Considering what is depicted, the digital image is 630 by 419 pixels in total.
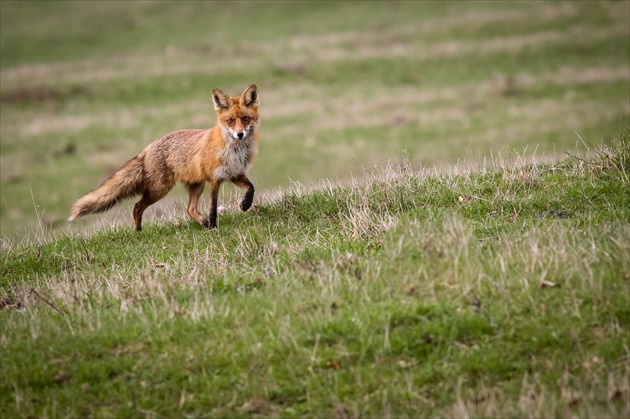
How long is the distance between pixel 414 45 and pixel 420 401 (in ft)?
116

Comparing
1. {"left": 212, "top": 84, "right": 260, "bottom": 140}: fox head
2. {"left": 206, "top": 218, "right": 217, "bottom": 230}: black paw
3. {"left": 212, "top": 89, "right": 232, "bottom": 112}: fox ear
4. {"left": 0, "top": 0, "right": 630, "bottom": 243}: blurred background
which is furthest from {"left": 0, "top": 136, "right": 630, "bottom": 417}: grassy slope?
{"left": 0, "top": 0, "right": 630, "bottom": 243}: blurred background

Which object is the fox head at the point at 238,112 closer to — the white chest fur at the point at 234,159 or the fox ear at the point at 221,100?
the fox ear at the point at 221,100

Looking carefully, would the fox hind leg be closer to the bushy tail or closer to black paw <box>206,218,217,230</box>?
the bushy tail

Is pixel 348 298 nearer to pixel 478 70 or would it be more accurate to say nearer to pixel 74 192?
pixel 74 192

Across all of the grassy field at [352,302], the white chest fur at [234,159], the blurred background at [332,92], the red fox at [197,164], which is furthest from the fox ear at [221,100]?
the blurred background at [332,92]

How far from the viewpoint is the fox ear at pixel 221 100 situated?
9828 millimetres

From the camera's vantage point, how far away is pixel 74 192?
23609mm

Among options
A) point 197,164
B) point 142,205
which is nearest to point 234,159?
point 197,164

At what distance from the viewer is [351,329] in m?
6.15

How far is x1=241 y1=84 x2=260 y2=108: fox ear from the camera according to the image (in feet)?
32.3

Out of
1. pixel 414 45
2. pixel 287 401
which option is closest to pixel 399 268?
pixel 287 401

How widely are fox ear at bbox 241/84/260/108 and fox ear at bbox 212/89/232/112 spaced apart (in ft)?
0.70

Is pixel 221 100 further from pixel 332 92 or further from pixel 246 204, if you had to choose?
pixel 332 92

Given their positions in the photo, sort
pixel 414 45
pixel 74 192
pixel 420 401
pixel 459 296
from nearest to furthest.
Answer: pixel 420 401, pixel 459 296, pixel 74 192, pixel 414 45
